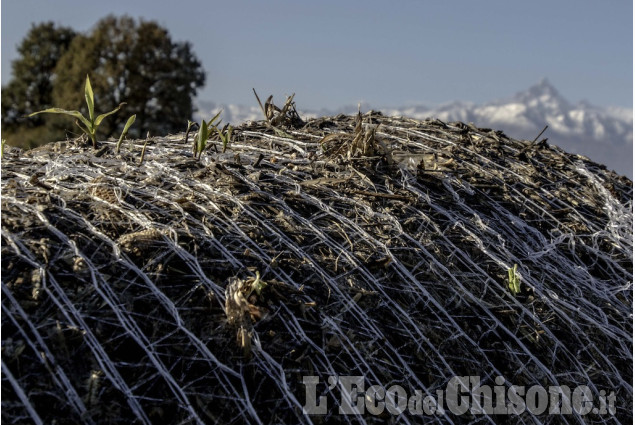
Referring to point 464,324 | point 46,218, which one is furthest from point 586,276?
point 46,218

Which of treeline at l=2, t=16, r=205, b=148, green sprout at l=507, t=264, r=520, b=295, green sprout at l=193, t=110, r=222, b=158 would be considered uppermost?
treeline at l=2, t=16, r=205, b=148

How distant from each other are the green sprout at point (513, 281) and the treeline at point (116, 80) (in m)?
16.3

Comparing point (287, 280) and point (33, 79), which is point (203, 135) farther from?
point (33, 79)

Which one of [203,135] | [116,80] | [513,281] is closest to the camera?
[513,281]

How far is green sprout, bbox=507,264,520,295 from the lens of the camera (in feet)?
8.40

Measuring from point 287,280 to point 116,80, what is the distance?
685 inches

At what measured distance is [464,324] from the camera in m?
2.40

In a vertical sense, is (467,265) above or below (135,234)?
below

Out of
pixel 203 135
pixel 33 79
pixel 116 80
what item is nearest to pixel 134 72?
pixel 116 80

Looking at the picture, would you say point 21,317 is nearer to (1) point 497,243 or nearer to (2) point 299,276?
(2) point 299,276

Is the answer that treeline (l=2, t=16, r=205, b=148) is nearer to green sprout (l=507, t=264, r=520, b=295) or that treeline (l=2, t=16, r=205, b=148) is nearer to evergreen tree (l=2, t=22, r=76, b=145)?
evergreen tree (l=2, t=22, r=76, b=145)

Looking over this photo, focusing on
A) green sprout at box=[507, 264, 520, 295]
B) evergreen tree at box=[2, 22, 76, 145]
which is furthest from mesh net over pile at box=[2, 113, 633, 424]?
evergreen tree at box=[2, 22, 76, 145]

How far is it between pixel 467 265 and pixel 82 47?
1803cm

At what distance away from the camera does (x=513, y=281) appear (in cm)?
257
